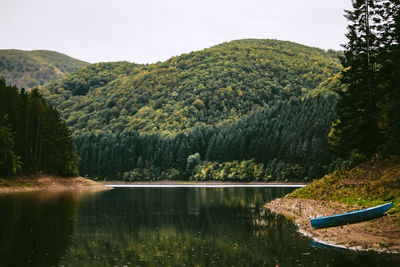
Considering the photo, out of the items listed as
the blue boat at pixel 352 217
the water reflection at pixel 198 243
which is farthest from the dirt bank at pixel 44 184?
the blue boat at pixel 352 217

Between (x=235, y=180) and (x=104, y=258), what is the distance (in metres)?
146

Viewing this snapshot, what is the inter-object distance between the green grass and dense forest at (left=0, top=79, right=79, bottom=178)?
61.7m

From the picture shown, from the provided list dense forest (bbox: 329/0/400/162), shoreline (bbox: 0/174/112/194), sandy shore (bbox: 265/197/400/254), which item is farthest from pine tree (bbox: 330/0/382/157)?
shoreline (bbox: 0/174/112/194)

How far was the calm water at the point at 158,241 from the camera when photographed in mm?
28672

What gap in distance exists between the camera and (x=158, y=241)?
36.9 meters

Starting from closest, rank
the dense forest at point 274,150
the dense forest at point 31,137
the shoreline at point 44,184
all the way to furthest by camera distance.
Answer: the shoreline at point 44,184 → the dense forest at point 31,137 → the dense forest at point 274,150

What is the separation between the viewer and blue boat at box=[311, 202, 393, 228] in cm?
3631

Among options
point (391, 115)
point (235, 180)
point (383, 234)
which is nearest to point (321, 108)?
point (235, 180)

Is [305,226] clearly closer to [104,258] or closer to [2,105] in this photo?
[104,258]

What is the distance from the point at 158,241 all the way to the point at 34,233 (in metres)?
11.3

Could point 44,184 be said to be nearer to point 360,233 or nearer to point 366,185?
point 366,185

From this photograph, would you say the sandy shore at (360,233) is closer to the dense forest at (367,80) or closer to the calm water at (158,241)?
the calm water at (158,241)

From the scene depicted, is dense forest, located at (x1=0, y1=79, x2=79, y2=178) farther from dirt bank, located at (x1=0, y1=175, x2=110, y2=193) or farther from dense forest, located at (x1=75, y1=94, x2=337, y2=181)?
dense forest, located at (x1=75, y1=94, x2=337, y2=181)

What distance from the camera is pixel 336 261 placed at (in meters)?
28.2
